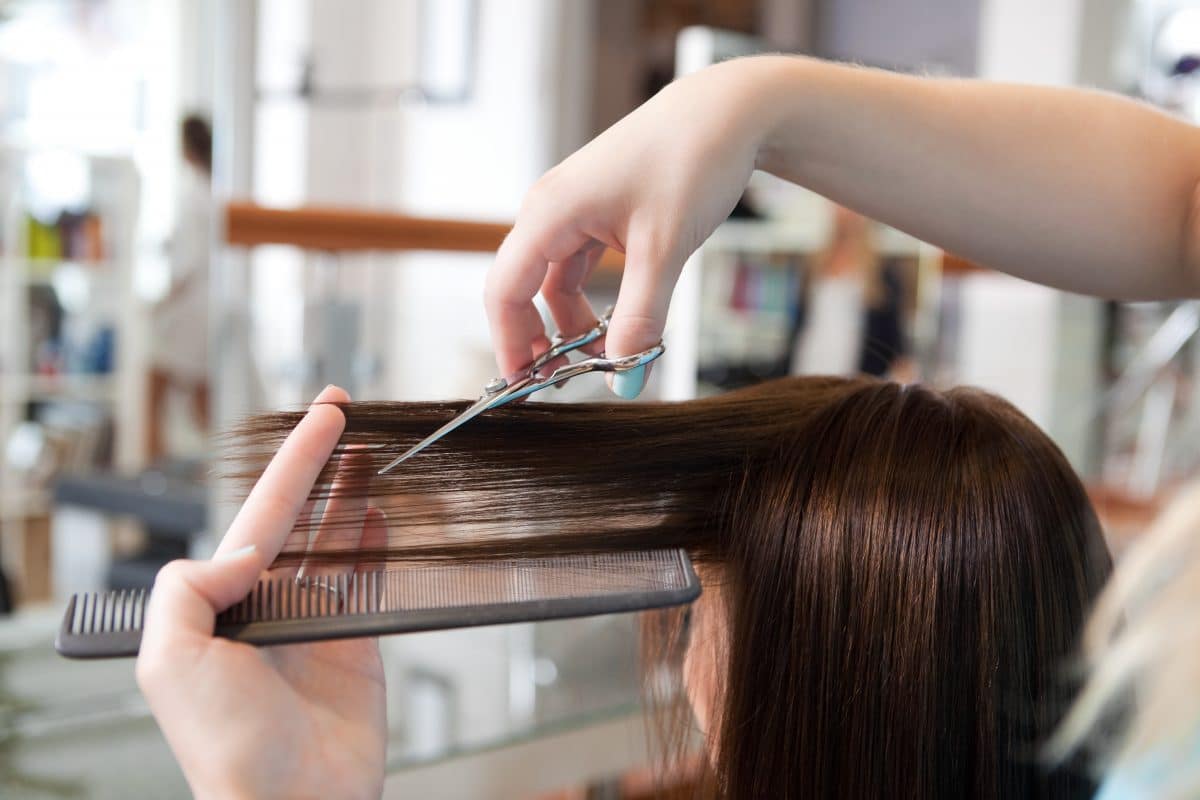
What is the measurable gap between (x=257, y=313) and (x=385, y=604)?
1.37 metres

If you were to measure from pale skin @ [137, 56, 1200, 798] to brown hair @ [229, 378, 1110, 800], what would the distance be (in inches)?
2.3

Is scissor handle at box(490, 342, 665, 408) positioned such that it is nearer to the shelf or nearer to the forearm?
the forearm

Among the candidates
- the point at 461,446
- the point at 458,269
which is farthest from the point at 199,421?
the point at 461,446

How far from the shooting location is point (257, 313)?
184 centimetres

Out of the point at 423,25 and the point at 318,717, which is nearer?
the point at 318,717

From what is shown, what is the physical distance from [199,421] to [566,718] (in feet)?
2.60

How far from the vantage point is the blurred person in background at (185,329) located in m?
1.75

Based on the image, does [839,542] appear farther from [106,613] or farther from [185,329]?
[185,329]

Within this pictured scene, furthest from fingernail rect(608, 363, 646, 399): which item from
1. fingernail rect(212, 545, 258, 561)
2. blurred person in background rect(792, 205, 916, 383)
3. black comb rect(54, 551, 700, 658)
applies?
blurred person in background rect(792, 205, 916, 383)

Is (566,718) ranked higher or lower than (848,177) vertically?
lower

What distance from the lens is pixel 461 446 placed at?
0.71 m

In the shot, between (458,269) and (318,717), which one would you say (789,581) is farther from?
(458,269)

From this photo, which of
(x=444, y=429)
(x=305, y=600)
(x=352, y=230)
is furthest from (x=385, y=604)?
(x=352, y=230)

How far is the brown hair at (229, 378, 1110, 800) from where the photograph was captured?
27.5 inches
